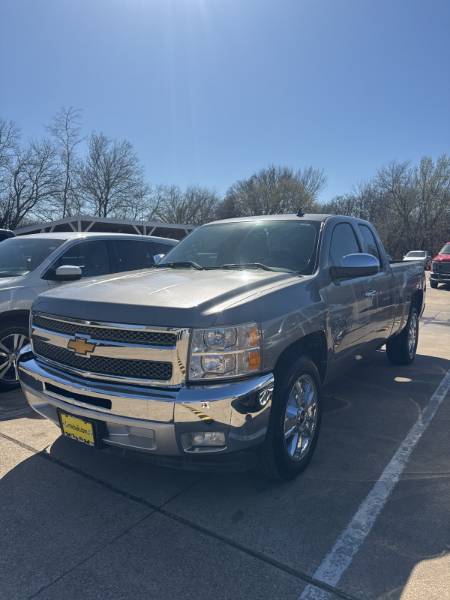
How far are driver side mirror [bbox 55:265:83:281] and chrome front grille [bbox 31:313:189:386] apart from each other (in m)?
2.01

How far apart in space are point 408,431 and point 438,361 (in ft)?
10.0

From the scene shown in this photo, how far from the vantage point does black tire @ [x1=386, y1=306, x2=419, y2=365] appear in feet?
20.5

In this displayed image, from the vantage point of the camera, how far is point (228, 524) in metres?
2.70

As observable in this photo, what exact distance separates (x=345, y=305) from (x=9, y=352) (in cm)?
374

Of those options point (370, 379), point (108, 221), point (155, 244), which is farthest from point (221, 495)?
point (108, 221)

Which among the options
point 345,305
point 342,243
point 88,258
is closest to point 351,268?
point 345,305

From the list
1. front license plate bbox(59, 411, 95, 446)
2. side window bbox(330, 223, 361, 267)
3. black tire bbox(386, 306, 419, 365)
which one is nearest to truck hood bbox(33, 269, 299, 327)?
front license plate bbox(59, 411, 95, 446)

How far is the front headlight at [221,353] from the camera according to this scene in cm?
254

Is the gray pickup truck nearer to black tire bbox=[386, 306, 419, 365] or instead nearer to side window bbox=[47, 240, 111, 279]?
side window bbox=[47, 240, 111, 279]

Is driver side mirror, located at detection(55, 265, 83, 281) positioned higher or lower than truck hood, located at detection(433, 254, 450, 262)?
higher

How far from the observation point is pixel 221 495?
3.03 meters

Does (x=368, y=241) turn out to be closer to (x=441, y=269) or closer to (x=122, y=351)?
(x=122, y=351)

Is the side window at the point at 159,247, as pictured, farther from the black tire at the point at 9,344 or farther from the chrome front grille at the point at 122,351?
the chrome front grille at the point at 122,351

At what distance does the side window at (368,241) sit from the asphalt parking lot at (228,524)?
6.91 ft
